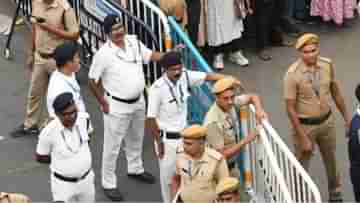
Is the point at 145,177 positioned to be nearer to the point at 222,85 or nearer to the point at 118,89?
the point at 118,89

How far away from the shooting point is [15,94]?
417 inches

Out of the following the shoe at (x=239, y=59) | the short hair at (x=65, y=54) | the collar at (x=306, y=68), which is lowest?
the shoe at (x=239, y=59)

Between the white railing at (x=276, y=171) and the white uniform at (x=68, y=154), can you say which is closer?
the white railing at (x=276, y=171)

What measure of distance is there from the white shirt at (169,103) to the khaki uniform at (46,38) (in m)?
1.50

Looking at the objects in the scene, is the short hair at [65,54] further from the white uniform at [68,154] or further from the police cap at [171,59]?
the police cap at [171,59]

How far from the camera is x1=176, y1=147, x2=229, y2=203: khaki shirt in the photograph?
735 centimetres

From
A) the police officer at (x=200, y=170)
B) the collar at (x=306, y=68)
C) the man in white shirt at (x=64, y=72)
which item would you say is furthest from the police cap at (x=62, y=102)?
the collar at (x=306, y=68)

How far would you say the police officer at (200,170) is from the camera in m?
7.34

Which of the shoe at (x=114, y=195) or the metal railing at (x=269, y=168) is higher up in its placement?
the metal railing at (x=269, y=168)

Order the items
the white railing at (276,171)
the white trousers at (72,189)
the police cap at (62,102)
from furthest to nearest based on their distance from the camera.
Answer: the white trousers at (72,189), the police cap at (62,102), the white railing at (276,171)

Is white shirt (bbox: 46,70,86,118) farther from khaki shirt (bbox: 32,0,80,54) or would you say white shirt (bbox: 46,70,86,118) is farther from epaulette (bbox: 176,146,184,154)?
khaki shirt (bbox: 32,0,80,54)

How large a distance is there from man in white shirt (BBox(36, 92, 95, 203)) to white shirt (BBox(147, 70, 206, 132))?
695mm

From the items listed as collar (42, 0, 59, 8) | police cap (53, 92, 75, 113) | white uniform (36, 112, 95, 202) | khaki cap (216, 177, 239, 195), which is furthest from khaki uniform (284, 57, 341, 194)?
collar (42, 0, 59, 8)

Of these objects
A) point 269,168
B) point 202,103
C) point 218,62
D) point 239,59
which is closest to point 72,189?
point 269,168
